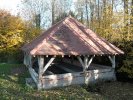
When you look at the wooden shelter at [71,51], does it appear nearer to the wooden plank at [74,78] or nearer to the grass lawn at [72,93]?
the wooden plank at [74,78]

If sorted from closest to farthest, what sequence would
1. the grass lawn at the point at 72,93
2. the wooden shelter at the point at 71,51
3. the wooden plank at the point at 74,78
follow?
the grass lawn at the point at 72,93 < the wooden shelter at the point at 71,51 < the wooden plank at the point at 74,78

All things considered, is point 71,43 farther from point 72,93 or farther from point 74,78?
point 72,93

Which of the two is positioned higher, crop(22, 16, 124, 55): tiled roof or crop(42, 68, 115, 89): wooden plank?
crop(22, 16, 124, 55): tiled roof

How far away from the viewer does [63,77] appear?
1905cm

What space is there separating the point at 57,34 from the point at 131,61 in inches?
218

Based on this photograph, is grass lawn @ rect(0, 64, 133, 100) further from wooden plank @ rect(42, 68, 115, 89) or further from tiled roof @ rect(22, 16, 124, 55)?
tiled roof @ rect(22, 16, 124, 55)

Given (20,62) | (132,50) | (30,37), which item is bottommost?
(20,62)

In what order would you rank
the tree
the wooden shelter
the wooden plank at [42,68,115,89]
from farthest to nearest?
the tree
the wooden plank at [42,68,115,89]
the wooden shelter

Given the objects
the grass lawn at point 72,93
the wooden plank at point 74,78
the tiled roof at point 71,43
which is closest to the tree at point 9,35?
the tiled roof at point 71,43

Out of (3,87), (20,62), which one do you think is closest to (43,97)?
(3,87)

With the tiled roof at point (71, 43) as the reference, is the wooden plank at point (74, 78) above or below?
below

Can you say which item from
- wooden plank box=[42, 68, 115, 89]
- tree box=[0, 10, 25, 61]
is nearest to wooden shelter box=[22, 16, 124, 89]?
wooden plank box=[42, 68, 115, 89]

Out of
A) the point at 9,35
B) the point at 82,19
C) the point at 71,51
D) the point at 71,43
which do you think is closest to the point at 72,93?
the point at 71,51

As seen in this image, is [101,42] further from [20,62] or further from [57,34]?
[20,62]
